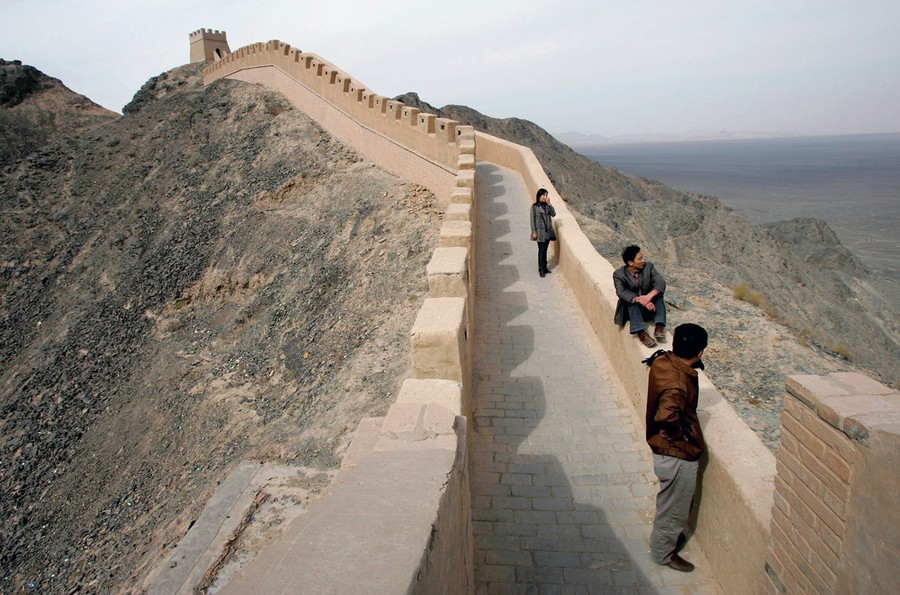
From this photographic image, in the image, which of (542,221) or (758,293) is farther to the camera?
(758,293)

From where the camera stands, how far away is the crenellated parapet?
1454cm

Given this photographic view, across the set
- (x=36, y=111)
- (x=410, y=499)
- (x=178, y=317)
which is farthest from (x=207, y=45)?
(x=410, y=499)

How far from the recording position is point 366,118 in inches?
710

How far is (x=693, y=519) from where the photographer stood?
4.27 meters

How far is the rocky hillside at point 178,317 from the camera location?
9.75 meters

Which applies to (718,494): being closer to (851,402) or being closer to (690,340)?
(690,340)

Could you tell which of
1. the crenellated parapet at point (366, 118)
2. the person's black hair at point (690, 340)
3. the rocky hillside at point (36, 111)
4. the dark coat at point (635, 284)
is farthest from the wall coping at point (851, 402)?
the rocky hillside at point (36, 111)

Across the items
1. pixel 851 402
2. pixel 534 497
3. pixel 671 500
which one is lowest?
pixel 534 497

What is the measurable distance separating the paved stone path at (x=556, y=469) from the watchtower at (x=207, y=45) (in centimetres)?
3715

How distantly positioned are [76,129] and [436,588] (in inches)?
1378

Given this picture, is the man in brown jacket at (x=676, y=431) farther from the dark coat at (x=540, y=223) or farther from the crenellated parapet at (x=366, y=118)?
the crenellated parapet at (x=366, y=118)

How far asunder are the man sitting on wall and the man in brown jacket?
1676mm

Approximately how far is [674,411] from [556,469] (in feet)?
5.23

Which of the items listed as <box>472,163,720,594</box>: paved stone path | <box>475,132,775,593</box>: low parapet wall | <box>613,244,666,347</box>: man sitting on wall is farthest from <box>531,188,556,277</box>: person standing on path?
<box>475,132,775,593</box>: low parapet wall
